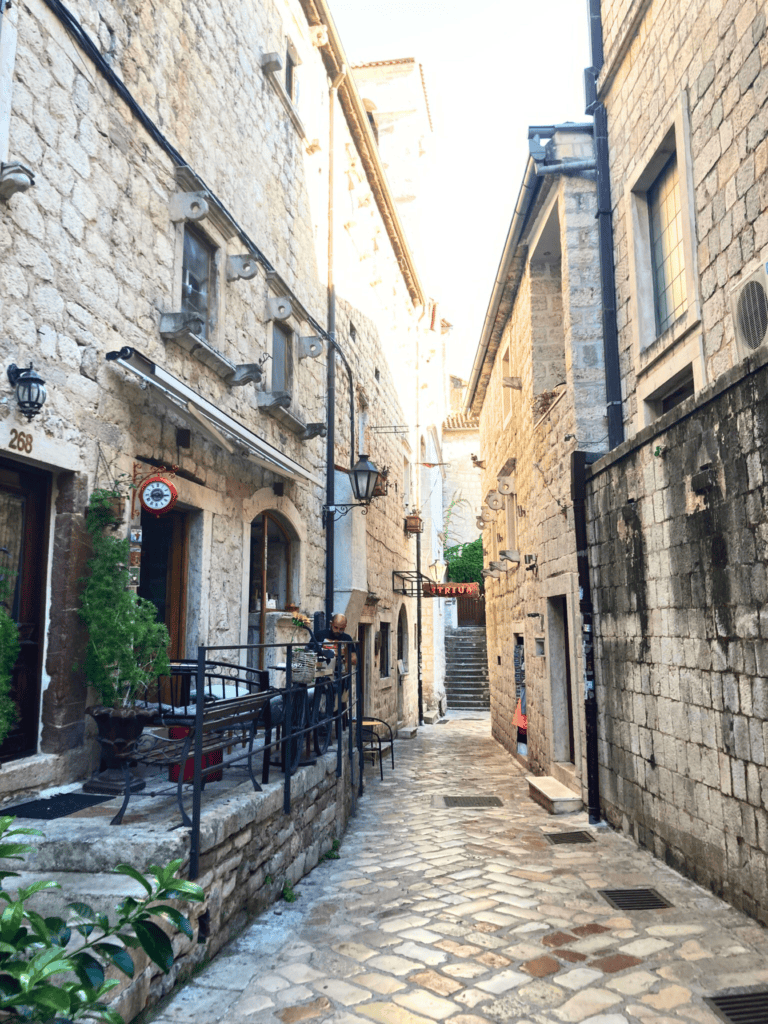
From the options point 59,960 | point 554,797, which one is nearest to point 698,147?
point 554,797

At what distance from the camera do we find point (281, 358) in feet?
29.5

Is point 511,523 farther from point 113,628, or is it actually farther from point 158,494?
point 113,628

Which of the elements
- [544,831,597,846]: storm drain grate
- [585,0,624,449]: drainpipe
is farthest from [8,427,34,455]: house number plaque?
[585,0,624,449]: drainpipe

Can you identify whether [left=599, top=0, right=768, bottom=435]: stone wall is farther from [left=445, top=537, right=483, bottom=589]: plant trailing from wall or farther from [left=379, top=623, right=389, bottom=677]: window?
[left=445, top=537, right=483, bottom=589]: plant trailing from wall

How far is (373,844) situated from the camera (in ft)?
20.4

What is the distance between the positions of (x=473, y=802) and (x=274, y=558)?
11.5 ft

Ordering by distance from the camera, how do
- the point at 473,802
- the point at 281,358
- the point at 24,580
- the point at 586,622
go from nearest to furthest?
1. the point at 24,580
2. the point at 586,622
3. the point at 473,802
4. the point at 281,358

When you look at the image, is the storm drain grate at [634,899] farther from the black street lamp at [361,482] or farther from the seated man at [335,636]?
the black street lamp at [361,482]

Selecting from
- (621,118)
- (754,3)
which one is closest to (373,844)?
(754,3)

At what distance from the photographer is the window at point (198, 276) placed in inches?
259

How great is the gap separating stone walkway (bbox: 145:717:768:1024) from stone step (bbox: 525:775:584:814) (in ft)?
3.32

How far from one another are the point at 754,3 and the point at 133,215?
14.7 ft

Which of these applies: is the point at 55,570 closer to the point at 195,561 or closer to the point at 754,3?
the point at 195,561

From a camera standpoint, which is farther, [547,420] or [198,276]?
[547,420]
